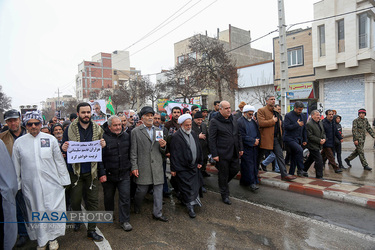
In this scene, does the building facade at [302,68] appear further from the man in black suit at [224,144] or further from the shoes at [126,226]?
the shoes at [126,226]

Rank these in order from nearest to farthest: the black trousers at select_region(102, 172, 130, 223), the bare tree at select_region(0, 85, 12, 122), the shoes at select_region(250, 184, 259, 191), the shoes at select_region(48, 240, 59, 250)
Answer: the shoes at select_region(48, 240, 59, 250), the black trousers at select_region(102, 172, 130, 223), the shoes at select_region(250, 184, 259, 191), the bare tree at select_region(0, 85, 12, 122)

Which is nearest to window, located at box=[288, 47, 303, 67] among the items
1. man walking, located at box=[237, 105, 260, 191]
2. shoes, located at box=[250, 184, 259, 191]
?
man walking, located at box=[237, 105, 260, 191]

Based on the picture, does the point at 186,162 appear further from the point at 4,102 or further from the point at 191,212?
the point at 4,102

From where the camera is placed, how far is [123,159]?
401 centimetres

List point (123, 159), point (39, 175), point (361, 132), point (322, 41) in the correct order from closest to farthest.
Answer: point (39, 175), point (123, 159), point (361, 132), point (322, 41)

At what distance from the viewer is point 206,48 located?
17.6 m

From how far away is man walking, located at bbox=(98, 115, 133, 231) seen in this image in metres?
3.92

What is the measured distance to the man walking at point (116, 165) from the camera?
12.8ft

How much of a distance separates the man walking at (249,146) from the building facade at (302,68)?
653 inches

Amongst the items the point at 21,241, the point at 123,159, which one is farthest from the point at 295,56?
the point at 21,241

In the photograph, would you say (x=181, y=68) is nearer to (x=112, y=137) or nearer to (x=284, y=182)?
(x=284, y=182)

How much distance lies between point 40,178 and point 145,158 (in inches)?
62.0

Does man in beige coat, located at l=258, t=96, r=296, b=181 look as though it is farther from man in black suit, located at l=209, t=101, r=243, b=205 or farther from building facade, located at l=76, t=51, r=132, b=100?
building facade, located at l=76, t=51, r=132, b=100

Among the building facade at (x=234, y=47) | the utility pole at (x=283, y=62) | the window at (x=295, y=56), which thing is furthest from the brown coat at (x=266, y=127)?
the building facade at (x=234, y=47)
